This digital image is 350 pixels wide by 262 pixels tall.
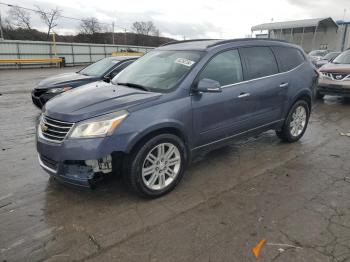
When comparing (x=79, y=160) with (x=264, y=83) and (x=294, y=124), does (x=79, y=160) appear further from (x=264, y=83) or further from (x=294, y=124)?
(x=294, y=124)

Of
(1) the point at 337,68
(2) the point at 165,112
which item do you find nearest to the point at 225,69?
(2) the point at 165,112

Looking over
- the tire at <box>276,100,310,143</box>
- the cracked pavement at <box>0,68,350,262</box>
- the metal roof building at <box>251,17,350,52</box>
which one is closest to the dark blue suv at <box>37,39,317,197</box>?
the tire at <box>276,100,310,143</box>

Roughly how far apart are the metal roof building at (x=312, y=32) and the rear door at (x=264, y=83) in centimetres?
3982

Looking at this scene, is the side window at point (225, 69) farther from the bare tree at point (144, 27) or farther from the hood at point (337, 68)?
the bare tree at point (144, 27)

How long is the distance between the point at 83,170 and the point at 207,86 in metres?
1.70

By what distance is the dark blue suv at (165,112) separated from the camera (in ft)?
10.5

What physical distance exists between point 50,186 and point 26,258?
4.52ft

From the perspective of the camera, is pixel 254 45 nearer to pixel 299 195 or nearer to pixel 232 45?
pixel 232 45

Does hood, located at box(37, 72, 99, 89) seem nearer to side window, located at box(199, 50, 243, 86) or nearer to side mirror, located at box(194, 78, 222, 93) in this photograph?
side window, located at box(199, 50, 243, 86)

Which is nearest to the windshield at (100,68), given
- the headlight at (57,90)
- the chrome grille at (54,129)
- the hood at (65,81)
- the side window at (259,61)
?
the hood at (65,81)

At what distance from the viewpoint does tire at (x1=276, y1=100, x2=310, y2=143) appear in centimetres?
534

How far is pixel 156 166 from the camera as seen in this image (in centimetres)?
354

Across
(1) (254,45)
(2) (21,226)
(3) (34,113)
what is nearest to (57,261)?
(2) (21,226)

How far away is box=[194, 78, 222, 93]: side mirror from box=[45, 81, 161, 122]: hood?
51 cm
